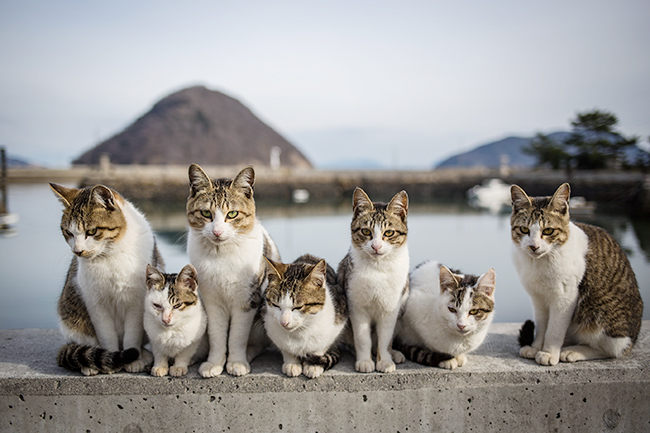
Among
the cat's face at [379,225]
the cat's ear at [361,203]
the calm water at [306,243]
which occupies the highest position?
the cat's ear at [361,203]

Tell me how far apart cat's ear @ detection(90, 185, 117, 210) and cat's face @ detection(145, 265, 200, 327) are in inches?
16.0

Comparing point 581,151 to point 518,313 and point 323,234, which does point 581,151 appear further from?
point 518,313

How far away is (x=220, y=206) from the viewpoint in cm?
218

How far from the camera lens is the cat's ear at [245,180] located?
89.9 inches

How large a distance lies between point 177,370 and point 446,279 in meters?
1.56

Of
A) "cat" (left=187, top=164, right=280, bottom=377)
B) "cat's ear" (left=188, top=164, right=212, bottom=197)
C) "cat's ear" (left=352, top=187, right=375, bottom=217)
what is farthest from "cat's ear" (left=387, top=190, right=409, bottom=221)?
"cat's ear" (left=188, top=164, right=212, bottom=197)

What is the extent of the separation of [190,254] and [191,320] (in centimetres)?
36

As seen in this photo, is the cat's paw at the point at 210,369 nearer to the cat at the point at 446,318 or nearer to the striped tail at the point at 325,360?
the striped tail at the point at 325,360

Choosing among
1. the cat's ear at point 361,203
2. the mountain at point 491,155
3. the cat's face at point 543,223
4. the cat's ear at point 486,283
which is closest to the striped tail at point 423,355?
the cat's ear at point 486,283

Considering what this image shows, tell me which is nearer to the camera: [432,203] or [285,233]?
[285,233]

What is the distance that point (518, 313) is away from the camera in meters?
5.96

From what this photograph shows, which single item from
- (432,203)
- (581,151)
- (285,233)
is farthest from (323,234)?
(581,151)

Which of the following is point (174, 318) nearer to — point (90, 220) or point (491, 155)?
point (90, 220)

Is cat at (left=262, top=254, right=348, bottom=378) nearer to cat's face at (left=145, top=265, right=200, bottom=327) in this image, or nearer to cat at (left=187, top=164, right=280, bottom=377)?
cat at (left=187, top=164, right=280, bottom=377)
